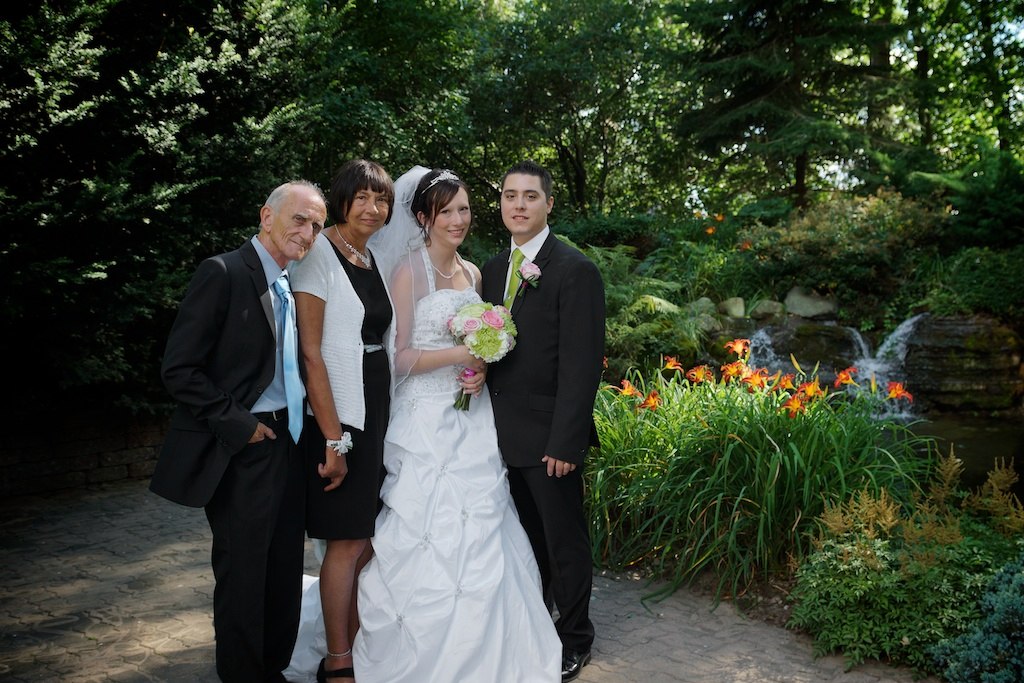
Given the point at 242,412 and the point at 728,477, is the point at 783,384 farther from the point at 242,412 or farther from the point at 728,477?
the point at 242,412

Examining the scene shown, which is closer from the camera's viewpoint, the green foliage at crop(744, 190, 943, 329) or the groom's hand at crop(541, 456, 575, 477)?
the groom's hand at crop(541, 456, 575, 477)

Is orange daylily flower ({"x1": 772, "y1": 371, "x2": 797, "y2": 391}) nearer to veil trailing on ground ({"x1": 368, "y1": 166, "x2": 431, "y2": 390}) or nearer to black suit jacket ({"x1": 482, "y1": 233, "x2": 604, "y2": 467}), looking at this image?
black suit jacket ({"x1": 482, "y1": 233, "x2": 604, "y2": 467})

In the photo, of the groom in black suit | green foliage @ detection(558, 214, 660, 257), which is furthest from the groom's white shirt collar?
green foliage @ detection(558, 214, 660, 257)

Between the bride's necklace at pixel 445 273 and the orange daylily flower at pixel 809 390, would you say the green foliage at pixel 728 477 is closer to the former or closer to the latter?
the orange daylily flower at pixel 809 390

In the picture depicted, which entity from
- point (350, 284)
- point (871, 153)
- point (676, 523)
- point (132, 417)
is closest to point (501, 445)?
point (350, 284)

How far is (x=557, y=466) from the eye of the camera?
3678 millimetres

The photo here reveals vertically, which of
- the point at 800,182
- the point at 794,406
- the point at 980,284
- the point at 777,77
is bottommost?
the point at 794,406

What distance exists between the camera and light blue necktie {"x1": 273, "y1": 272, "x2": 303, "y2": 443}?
3.22 m

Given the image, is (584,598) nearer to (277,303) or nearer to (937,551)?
(937,551)

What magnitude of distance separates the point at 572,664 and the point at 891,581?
5.08 feet

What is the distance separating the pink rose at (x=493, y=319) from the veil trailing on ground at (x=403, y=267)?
0.41 metres

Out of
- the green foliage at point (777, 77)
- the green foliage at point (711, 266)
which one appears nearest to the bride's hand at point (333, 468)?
the green foliage at point (711, 266)

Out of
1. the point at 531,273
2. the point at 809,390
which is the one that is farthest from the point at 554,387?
the point at 809,390

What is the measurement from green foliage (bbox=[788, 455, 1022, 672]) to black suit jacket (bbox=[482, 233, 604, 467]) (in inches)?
55.6
